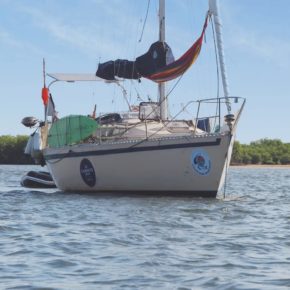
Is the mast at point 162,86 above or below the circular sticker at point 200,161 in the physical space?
above

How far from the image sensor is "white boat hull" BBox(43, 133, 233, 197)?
2089 cm

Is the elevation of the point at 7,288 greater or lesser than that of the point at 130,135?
lesser

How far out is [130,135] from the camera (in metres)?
23.2

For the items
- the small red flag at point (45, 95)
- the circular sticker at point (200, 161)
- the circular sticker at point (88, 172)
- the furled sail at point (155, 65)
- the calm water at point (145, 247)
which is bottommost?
the calm water at point (145, 247)

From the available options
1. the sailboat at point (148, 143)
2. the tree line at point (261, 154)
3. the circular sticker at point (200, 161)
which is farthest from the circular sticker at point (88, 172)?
the tree line at point (261, 154)

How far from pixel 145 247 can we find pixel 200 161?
9.66m

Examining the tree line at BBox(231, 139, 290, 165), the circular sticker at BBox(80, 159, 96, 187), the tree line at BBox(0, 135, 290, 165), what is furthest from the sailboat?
the tree line at BBox(231, 139, 290, 165)

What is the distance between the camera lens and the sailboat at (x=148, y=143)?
2106cm

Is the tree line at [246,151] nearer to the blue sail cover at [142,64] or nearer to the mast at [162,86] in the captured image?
the blue sail cover at [142,64]

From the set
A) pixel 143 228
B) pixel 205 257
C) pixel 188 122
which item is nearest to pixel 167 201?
pixel 188 122

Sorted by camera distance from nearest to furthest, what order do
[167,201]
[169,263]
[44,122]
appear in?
[169,263] < [167,201] < [44,122]

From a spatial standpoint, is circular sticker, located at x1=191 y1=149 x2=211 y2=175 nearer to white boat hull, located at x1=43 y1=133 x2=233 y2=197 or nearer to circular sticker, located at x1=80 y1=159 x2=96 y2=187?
white boat hull, located at x1=43 y1=133 x2=233 y2=197

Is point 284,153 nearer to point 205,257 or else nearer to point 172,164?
point 172,164

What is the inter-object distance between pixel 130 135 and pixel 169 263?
1322cm
